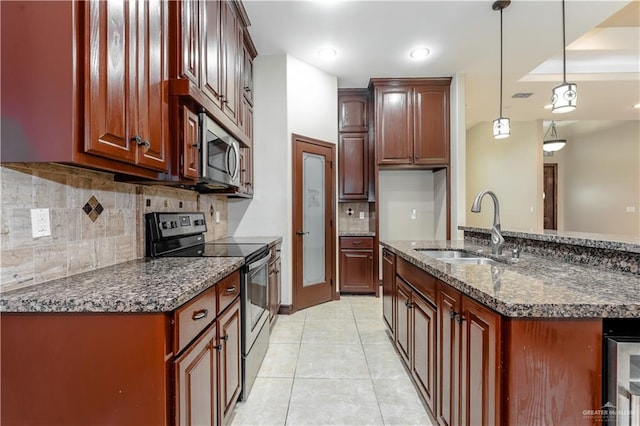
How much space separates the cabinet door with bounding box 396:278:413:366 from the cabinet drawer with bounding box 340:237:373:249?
1868mm

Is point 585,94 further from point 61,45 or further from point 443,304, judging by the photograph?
point 61,45

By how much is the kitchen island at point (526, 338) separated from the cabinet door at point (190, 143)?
1.39 metres

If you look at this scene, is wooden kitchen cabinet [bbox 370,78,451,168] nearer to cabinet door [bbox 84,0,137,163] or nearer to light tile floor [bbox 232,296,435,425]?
light tile floor [bbox 232,296,435,425]

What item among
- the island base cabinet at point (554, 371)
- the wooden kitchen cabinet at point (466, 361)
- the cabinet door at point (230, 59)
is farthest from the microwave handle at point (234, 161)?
the island base cabinet at point (554, 371)

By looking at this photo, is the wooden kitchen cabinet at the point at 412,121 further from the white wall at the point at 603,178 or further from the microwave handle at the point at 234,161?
the white wall at the point at 603,178

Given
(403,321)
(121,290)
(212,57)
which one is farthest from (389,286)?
(212,57)

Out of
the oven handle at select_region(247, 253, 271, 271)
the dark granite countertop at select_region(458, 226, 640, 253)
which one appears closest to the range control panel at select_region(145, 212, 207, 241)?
the oven handle at select_region(247, 253, 271, 271)

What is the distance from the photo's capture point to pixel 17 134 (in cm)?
100

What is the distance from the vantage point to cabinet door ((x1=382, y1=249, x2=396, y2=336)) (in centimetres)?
256

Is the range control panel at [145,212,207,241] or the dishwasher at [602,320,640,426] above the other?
the range control panel at [145,212,207,241]

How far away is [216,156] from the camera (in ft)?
6.89

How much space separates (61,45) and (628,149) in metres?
9.25

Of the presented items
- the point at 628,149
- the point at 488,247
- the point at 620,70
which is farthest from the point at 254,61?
the point at 628,149

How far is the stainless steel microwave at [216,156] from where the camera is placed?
1.83 metres
